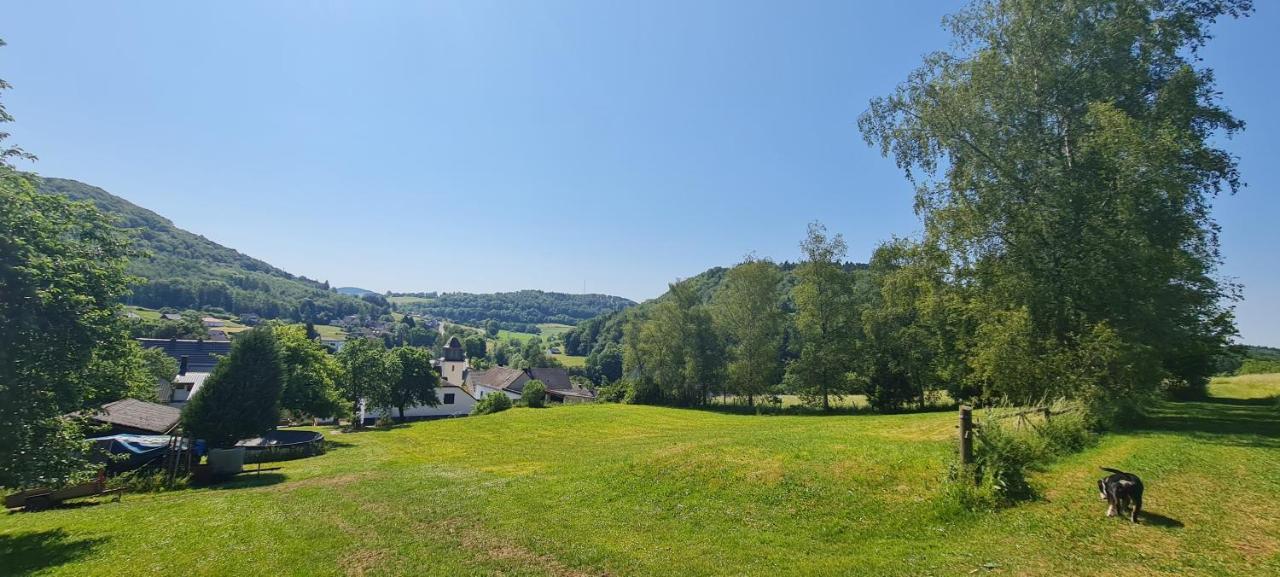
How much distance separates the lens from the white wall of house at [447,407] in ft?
236

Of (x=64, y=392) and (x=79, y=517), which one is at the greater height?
(x=64, y=392)

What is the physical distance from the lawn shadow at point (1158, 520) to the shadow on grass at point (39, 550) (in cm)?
2211

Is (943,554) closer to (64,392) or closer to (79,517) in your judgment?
(64,392)

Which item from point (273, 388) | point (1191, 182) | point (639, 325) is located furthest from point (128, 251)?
point (639, 325)

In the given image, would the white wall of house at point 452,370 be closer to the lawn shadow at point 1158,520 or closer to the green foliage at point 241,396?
the green foliage at point 241,396

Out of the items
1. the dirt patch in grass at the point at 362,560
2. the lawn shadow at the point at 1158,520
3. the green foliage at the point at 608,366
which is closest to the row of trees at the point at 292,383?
the dirt patch in grass at the point at 362,560

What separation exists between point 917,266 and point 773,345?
1713 cm

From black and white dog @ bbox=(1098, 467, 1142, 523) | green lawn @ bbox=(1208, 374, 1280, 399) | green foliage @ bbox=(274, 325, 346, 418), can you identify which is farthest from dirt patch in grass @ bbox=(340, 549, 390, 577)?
green lawn @ bbox=(1208, 374, 1280, 399)

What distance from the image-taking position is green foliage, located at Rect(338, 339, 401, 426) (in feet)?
203

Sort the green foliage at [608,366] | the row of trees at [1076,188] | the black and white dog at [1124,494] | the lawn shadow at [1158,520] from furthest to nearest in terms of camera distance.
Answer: the green foliage at [608,366], the row of trees at [1076,188], the black and white dog at [1124,494], the lawn shadow at [1158,520]

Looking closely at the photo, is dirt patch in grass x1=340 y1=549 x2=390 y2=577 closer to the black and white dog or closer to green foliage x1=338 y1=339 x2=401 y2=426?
the black and white dog

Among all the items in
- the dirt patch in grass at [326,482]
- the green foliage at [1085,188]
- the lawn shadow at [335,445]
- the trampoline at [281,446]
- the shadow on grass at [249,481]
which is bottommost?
the lawn shadow at [335,445]

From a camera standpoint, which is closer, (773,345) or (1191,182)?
(1191,182)

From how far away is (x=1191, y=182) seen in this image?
18406mm
